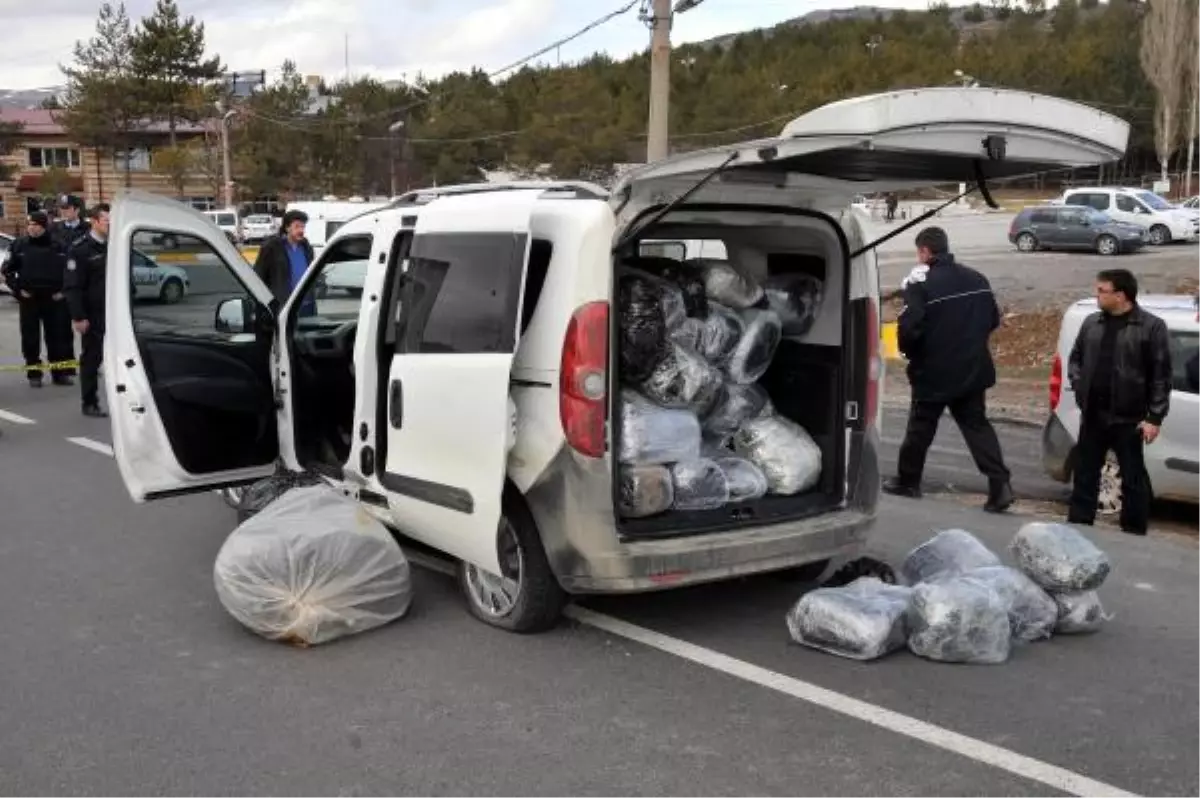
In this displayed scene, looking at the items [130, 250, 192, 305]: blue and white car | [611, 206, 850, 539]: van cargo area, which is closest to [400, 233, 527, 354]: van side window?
[611, 206, 850, 539]: van cargo area

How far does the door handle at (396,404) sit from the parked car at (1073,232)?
1159 inches

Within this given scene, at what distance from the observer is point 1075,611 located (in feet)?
15.8

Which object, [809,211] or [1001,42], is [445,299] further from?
[1001,42]

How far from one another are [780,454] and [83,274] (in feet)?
24.9

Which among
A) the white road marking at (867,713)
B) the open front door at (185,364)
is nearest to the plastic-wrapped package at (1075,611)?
the white road marking at (867,713)

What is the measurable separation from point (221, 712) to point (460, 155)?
252 ft

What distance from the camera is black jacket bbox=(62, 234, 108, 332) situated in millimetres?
10227

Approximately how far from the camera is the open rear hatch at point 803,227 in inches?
151

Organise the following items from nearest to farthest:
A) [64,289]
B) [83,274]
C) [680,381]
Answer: [680,381], [83,274], [64,289]

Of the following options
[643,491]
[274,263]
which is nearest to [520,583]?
[643,491]

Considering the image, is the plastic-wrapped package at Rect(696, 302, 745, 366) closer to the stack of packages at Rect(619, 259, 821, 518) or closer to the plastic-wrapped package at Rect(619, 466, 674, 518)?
the stack of packages at Rect(619, 259, 821, 518)

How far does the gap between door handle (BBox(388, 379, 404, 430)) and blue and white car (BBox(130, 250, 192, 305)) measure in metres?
1.61

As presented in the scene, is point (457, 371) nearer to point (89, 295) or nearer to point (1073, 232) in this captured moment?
point (89, 295)

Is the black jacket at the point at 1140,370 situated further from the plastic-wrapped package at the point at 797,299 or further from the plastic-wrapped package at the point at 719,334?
the plastic-wrapped package at the point at 719,334
